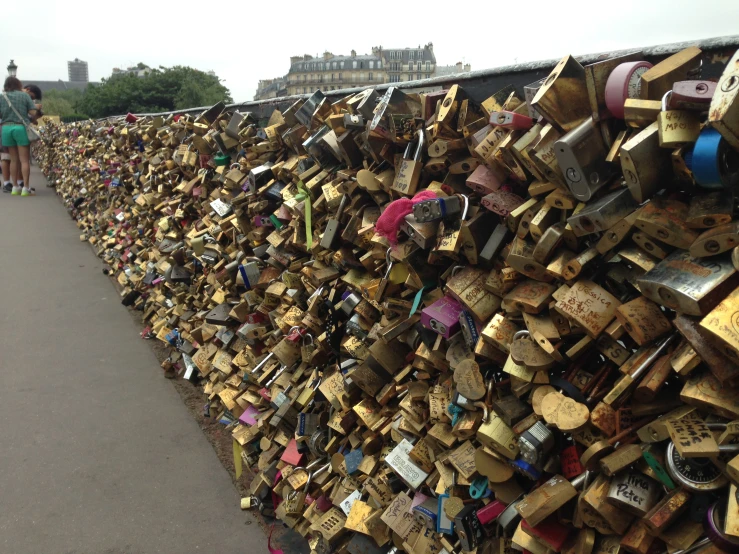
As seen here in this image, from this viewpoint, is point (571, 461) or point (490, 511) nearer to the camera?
point (571, 461)

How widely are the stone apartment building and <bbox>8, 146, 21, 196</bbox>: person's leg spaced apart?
74.4 metres

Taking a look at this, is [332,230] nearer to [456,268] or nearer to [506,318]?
[456,268]

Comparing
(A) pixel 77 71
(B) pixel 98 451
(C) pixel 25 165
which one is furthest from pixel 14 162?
(A) pixel 77 71

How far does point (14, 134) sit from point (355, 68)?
8041cm

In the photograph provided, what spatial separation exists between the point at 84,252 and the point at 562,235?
881 centimetres

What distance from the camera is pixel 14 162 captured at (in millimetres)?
13195

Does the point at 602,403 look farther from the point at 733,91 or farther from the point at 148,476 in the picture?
the point at 148,476

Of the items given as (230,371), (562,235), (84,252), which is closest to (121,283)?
(84,252)

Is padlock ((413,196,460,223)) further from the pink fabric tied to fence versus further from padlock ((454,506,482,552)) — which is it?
padlock ((454,506,482,552))

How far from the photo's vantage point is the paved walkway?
9.93ft

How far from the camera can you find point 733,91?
1125mm

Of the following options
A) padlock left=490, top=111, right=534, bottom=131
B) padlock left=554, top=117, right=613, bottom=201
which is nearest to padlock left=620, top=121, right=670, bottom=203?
padlock left=554, top=117, right=613, bottom=201

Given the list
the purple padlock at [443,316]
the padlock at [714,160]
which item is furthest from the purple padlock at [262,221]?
the padlock at [714,160]

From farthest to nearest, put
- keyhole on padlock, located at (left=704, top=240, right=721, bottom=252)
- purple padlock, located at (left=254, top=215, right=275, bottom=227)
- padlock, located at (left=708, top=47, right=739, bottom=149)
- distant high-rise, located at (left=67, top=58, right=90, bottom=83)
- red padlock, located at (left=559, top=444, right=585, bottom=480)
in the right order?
distant high-rise, located at (left=67, top=58, right=90, bottom=83) < purple padlock, located at (left=254, top=215, right=275, bottom=227) < red padlock, located at (left=559, top=444, right=585, bottom=480) < keyhole on padlock, located at (left=704, top=240, right=721, bottom=252) < padlock, located at (left=708, top=47, right=739, bottom=149)
